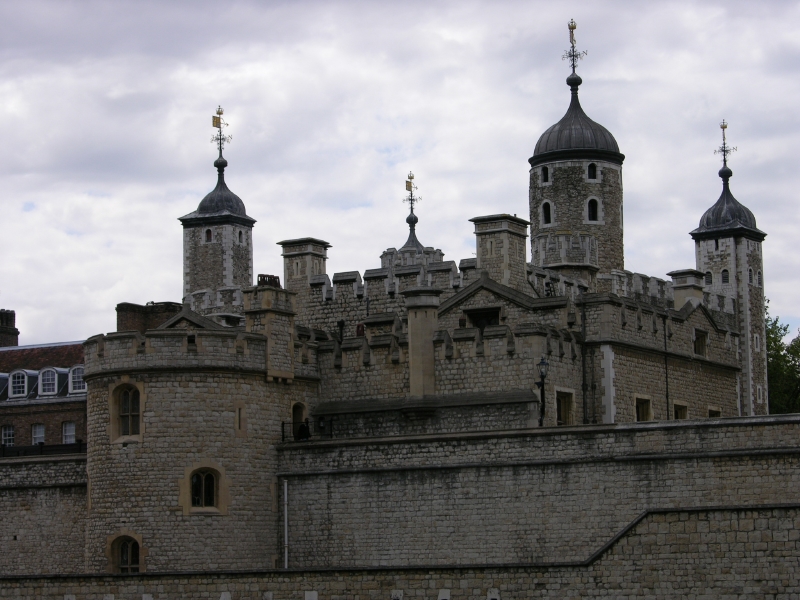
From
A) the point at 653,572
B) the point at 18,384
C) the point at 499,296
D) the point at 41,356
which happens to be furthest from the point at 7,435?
the point at 653,572

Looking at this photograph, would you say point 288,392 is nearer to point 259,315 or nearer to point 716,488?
point 259,315

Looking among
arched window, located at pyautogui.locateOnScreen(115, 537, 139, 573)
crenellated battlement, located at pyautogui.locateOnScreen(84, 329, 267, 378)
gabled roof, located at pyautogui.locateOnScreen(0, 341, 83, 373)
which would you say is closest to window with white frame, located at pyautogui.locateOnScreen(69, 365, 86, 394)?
gabled roof, located at pyautogui.locateOnScreen(0, 341, 83, 373)

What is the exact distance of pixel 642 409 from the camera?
153 feet

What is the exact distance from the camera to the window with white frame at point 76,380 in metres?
59.2

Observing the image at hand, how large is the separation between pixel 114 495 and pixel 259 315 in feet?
18.8

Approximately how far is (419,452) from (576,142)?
681 inches

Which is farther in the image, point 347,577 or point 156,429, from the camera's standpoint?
point 156,429

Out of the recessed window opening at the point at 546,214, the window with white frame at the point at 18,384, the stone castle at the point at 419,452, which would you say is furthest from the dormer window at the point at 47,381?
the recessed window opening at the point at 546,214

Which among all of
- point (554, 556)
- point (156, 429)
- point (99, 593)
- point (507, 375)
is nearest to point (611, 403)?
point (507, 375)

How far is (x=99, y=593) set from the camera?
37375 mm

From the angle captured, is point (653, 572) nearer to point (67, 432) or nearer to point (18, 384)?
point (67, 432)

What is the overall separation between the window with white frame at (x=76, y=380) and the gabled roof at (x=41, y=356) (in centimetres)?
81

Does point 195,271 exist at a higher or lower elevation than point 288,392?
higher

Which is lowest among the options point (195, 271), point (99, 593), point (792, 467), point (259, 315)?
point (99, 593)
